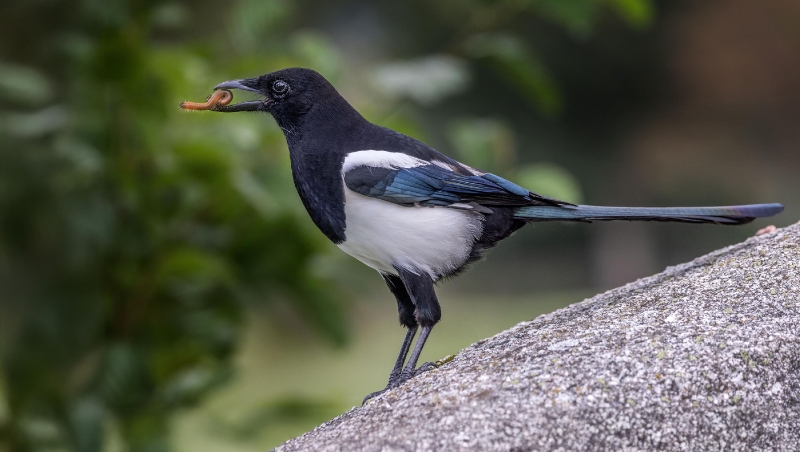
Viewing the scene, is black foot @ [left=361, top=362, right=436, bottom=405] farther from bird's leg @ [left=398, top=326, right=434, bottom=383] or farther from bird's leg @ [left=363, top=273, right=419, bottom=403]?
bird's leg @ [left=363, top=273, right=419, bottom=403]

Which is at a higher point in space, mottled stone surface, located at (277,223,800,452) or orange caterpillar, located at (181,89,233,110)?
orange caterpillar, located at (181,89,233,110)

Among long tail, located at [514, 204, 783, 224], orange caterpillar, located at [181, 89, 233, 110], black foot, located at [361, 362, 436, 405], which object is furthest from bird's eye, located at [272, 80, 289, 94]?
black foot, located at [361, 362, 436, 405]

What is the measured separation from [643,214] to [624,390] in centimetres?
82

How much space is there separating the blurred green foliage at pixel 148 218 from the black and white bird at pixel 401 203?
0.61 metres

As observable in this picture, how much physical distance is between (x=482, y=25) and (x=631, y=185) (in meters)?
6.01

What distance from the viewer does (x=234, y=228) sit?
12.4ft

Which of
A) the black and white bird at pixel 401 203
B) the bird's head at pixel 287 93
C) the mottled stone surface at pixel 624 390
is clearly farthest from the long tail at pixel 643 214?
the bird's head at pixel 287 93

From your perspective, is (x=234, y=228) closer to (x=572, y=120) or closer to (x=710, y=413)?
(x=710, y=413)

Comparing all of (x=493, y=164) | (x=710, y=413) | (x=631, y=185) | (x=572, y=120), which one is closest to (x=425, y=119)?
(x=572, y=120)

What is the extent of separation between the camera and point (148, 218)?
3.57 m

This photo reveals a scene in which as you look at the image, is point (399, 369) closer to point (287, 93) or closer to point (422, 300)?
point (422, 300)

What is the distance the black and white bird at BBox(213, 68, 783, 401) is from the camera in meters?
2.53

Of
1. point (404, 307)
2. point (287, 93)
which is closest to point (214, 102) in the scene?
point (287, 93)

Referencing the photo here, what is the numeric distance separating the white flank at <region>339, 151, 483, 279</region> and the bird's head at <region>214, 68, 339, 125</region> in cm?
27
